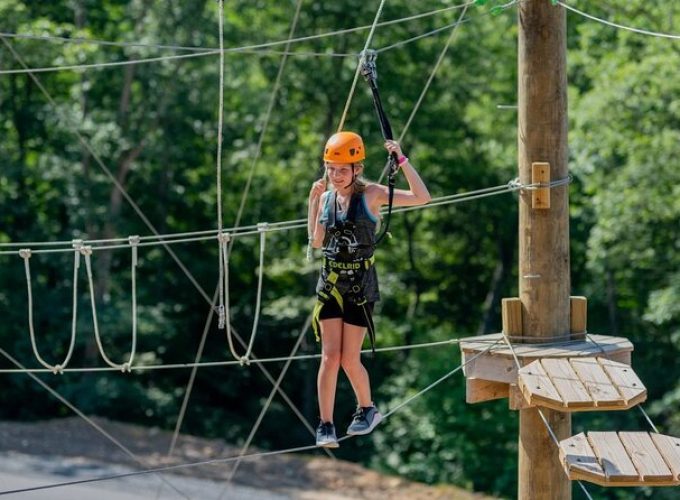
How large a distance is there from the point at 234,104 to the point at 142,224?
2.33 metres

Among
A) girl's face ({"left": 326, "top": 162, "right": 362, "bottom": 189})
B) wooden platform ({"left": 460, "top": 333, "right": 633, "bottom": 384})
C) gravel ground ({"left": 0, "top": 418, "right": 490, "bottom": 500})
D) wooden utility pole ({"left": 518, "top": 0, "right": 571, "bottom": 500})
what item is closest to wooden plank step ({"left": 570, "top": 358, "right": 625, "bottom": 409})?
wooden platform ({"left": 460, "top": 333, "right": 633, "bottom": 384})

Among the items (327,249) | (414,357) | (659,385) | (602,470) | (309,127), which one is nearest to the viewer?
(602,470)

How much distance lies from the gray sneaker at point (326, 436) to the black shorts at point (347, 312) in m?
0.48

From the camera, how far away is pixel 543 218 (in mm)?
5930

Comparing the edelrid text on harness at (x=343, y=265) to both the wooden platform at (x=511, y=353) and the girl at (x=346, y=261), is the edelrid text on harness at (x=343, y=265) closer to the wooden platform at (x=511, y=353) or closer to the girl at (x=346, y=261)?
the girl at (x=346, y=261)

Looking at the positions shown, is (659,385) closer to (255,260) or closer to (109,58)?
(255,260)

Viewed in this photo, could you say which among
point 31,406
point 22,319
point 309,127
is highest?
point 309,127

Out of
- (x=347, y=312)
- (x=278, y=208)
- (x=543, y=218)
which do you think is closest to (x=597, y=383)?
(x=543, y=218)

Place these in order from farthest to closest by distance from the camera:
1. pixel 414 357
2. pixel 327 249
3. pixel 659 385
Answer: pixel 414 357 < pixel 659 385 < pixel 327 249

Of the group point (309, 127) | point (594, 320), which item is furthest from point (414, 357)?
point (309, 127)

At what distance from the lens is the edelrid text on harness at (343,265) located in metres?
5.48

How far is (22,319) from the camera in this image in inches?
685

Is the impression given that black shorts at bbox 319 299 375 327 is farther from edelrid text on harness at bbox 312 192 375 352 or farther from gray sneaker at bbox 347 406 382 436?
gray sneaker at bbox 347 406 382 436

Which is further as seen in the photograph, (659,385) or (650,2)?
(659,385)
